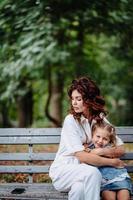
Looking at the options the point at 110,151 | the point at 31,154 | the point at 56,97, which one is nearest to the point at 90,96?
the point at 110,151

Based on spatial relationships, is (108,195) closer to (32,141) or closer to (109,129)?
(109,129)

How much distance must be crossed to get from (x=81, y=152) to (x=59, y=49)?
840cm

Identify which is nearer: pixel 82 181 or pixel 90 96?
pixel 82 181

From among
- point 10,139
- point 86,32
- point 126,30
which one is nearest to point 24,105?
point 86,32

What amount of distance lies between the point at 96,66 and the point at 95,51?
2.30m

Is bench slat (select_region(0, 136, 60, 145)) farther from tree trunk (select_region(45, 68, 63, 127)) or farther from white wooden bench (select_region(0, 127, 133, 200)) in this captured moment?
tree trunk (select_region(45, 68, 63, 127))

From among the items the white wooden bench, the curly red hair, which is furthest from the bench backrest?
the curly red hair

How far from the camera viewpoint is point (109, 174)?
16.6ft

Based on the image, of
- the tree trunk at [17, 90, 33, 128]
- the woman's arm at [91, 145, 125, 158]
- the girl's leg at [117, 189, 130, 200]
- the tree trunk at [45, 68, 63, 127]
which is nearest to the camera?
the girl's leg at [117, 189, 130, 200]

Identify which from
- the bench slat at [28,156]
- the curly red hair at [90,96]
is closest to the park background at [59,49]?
the bench slat at [28,156]

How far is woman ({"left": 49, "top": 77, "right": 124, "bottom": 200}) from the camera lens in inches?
187

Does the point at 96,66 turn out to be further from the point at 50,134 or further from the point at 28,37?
the point at 50,134

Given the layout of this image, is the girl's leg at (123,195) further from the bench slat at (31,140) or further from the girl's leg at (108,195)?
the bench slat at (31,140)

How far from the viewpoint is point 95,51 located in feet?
63.0
